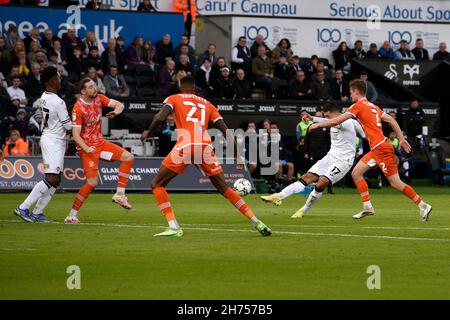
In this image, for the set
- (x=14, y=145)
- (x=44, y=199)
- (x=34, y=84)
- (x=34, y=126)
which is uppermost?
(x=34, y=84)

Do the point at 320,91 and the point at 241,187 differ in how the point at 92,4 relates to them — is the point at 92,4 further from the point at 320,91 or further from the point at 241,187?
the point at 241,187

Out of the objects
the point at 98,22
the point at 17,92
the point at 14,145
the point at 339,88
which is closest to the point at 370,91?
the point at 339,88

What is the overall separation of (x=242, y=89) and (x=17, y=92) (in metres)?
7.33

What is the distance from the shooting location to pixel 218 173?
1770cm

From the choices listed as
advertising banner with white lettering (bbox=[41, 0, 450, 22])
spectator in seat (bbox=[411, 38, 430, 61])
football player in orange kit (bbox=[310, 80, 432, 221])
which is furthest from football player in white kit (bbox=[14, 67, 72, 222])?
spectator in seat (bbox=[411, 38, 430, 61])

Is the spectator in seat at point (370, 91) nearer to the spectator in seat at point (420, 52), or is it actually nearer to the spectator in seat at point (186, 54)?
the spectator in seat at point (420, 52)

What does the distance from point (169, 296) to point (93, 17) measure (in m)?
26.2

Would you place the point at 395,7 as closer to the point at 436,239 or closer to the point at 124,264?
the point at 436,239

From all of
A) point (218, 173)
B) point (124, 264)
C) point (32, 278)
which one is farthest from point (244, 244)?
point (32, 278)

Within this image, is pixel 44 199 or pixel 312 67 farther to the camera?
pixel 312 67

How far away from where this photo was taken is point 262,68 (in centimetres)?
3772

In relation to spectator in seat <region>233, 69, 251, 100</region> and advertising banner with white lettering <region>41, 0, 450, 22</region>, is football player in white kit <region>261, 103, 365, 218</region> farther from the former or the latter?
advertising banner with white lettering <region>41, 0, 450, 22</region>

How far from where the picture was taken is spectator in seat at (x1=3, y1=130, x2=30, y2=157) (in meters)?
32.1

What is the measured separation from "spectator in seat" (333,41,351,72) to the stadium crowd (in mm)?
34
